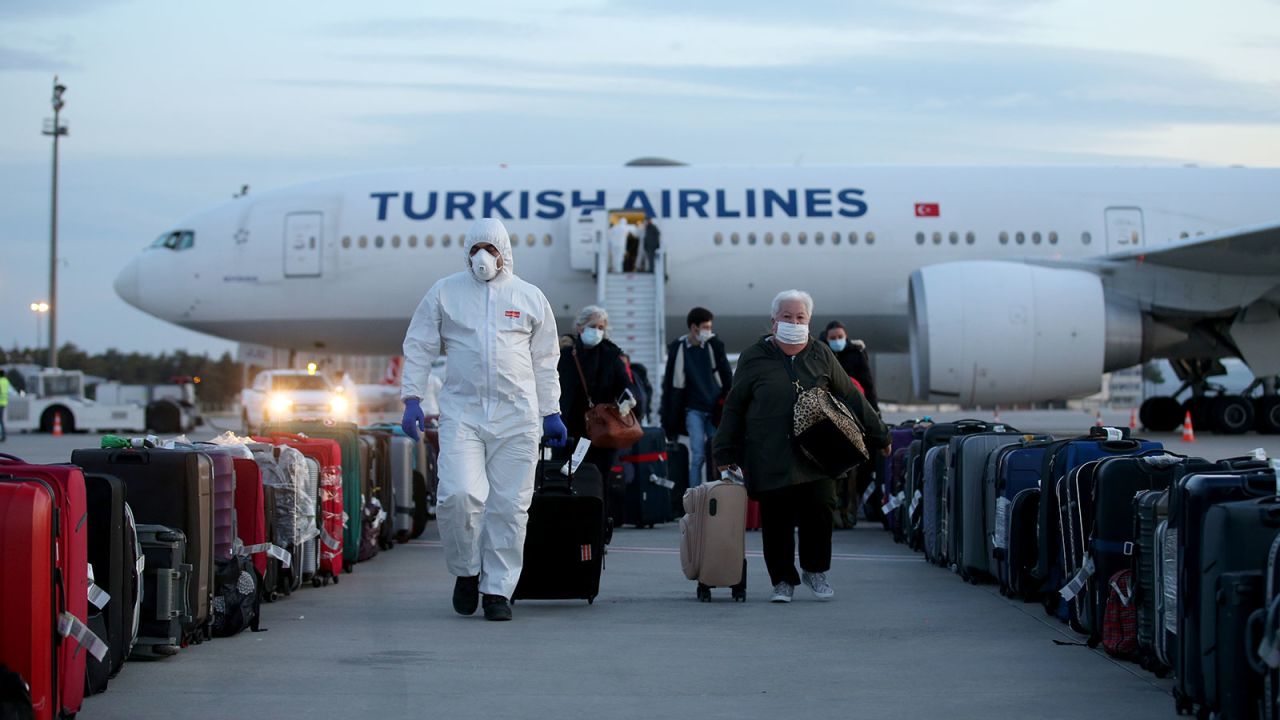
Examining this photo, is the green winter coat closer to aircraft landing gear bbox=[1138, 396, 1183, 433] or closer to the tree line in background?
aircraft landing gear bbox=[1138, 396, 1183, 433]

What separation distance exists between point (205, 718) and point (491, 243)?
2.80m

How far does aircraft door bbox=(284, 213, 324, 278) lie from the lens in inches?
819

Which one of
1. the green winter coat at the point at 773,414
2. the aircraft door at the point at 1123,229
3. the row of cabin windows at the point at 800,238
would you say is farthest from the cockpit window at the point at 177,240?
the green winter coat at the point at 773,414

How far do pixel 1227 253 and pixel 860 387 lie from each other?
1026cm

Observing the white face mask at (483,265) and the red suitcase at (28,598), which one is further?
the white face mask at (483,265)

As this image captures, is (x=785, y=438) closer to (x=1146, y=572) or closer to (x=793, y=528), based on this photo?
(x=793, y=528)

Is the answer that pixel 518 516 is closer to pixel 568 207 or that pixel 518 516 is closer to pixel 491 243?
pixel 491 243

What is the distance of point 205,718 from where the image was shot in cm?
467

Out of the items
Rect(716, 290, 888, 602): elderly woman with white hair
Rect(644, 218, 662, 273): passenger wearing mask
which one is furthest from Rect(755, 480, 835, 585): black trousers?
Rect(644, 218, 662, 273): passenger wearing mask

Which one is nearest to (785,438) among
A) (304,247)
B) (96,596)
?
(96,596)

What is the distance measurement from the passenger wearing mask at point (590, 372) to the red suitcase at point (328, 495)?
1800 millimetres

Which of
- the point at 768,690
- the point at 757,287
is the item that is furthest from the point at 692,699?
the point at 757,287

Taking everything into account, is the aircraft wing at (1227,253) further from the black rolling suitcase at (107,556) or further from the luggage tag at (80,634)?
the luggage tag at (80,634)

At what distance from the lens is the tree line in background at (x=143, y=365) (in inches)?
2808
